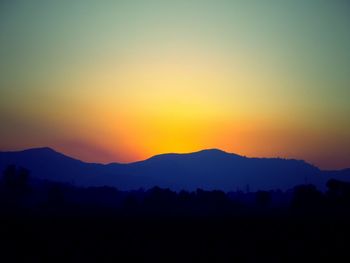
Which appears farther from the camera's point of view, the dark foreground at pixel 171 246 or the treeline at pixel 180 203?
the treeline at pixel 180 203

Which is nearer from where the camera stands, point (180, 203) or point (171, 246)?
point (171, 246)

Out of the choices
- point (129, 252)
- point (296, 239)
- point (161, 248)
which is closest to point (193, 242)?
point (161, 248)

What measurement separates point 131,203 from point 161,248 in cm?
9981

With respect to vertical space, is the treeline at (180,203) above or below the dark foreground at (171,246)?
above

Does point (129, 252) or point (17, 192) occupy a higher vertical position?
point (17, 192)

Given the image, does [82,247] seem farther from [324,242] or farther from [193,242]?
[324,242]

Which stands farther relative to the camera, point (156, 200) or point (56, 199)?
point (156, 200)

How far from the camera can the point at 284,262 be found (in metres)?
22.1

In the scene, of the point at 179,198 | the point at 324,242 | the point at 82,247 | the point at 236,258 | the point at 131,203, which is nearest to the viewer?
the point at 236,258

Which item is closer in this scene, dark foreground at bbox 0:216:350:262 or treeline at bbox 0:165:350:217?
dark foreground at bbox 0:216:350:262

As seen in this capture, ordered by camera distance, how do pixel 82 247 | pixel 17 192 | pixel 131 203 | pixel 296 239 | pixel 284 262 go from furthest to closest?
1. pixel 131 203
2. pixel 17 192
3. pixel 296 239
4. pixel 82 247
5. pixel 284 262

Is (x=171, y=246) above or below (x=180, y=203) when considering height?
below

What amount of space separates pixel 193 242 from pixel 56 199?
101035 millimetres

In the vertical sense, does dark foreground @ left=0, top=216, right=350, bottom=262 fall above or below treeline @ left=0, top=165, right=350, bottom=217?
below
